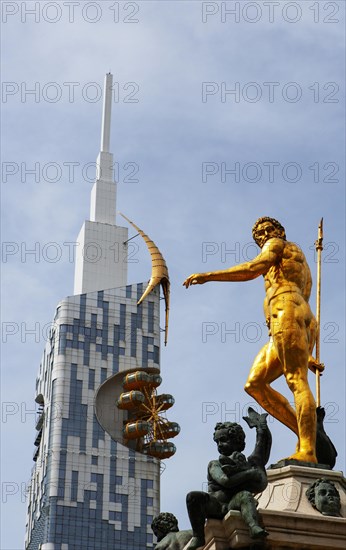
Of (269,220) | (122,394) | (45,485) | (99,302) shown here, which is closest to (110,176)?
(99,302)

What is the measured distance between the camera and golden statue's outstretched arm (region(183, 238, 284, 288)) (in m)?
17.1

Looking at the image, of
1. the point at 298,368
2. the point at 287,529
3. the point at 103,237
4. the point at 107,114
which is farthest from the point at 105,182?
the point at 287,529

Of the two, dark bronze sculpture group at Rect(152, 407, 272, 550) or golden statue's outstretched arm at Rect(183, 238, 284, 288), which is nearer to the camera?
dark bronze sculpture group at Rect(152, 407, 272, 550)

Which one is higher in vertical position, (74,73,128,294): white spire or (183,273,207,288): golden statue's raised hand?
(74,73,128,294): white spire

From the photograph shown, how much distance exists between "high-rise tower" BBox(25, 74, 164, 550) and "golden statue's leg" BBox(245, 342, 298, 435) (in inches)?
2985

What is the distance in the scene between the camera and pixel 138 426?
94.8m

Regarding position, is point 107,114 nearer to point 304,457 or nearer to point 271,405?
point 271,405

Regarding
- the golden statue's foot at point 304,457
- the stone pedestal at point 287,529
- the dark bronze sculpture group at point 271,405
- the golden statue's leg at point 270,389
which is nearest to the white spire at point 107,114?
the dark bronze sculpture group at point 271,405

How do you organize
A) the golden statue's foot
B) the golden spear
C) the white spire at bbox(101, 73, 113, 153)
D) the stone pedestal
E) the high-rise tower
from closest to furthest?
the stone pedestal, the golden statue's foot, the golden spear, the high-rise tower, the white spire at bbox(101, 73, 113, 153)

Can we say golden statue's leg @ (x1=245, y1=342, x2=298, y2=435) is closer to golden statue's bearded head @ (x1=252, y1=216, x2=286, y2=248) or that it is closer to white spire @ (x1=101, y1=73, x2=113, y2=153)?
golden statue's bearded head @ (x1=252, y1=216, x2=286, y2=248)

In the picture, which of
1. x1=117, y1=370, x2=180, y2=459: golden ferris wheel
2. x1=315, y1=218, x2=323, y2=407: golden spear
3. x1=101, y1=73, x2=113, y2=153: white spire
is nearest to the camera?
x1=315, y1=218, x2=323, y2=407: golden spear

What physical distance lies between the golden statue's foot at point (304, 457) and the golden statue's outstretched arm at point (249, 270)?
264cm

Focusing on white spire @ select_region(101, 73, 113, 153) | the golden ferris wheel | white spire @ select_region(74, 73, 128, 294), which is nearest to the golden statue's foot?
the golden ferris wheel

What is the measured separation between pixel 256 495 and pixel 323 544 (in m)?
1.41
